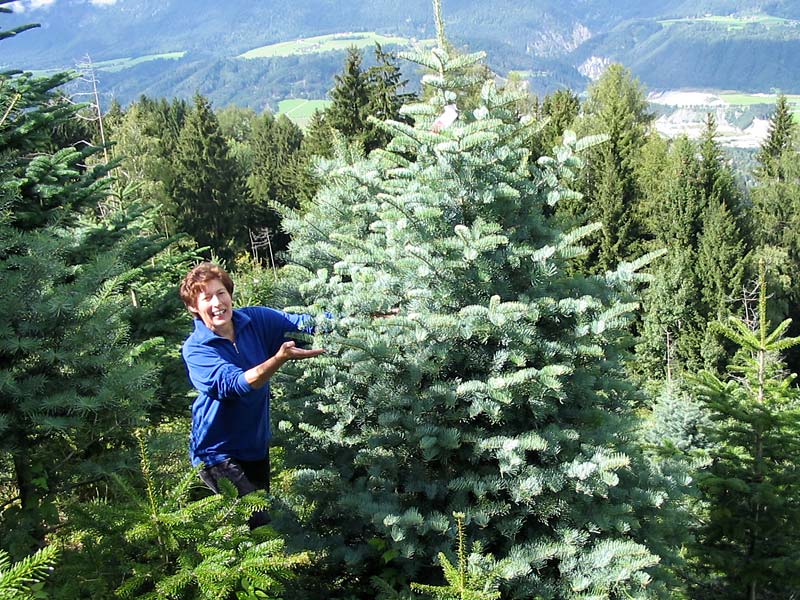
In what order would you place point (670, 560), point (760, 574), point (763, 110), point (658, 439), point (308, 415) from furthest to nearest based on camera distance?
point (763, 110), point (658, 439), point (760, 574), point (308, 415), point (670, 560)

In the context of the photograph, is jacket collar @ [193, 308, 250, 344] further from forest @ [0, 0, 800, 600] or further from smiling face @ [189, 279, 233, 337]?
forest @ [0, 0, 800, 600]

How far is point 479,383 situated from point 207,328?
1.70m

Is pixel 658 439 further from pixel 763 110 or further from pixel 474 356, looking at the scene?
pixel 763 110

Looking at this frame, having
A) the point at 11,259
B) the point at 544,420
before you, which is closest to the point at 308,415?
the point at 544,420

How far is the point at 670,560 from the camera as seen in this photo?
4066 mm

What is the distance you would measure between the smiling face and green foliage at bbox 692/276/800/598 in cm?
448

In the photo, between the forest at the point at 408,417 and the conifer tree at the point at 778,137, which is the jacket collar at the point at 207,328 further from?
the conifer tree at the point at 778,137

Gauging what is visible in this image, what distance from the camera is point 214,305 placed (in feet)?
12.3

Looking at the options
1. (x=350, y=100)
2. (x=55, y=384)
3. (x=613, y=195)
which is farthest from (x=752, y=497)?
(x=350, y=100)

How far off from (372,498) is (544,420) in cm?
119

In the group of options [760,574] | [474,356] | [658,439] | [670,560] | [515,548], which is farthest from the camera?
[658,439]

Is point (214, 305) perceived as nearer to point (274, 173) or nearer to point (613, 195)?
point (613, 195)

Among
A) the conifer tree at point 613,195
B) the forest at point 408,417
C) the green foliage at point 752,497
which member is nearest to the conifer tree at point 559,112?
the conifer tree at point 613,195

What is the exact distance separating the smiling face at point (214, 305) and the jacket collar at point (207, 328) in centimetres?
4
